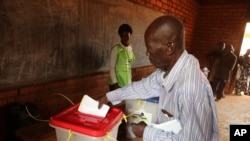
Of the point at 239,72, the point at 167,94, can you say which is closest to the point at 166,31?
the point at 167,94

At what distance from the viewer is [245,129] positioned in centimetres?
164

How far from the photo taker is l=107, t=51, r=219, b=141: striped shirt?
87 cm

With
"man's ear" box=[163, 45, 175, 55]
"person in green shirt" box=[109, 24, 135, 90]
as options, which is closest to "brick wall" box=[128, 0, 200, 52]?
"person in green shirt" box=[109, 24, 135, 90]

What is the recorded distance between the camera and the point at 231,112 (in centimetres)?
456

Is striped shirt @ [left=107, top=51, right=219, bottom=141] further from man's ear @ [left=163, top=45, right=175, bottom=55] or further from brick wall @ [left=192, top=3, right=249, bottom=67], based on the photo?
brick wall @ [left=192, top=3, right=249, bottom=67]

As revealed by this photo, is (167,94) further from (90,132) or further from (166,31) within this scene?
(90,132)

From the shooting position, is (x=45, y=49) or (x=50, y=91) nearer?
(x=45, y=49)

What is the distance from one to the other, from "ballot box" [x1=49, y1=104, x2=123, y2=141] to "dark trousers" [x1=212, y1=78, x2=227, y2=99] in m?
5.27

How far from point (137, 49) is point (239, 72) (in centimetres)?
422

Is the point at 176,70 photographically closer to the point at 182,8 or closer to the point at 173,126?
the point at 173,126

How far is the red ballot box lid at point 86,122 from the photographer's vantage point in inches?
37.5

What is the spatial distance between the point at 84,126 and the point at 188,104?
0.49 m

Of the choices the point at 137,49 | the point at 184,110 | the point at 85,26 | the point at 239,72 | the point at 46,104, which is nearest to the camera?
the point at 184,110

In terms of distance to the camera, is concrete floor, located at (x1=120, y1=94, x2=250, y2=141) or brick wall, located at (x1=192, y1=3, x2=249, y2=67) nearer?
concrete floor, located at (x1=120, y1=94, x2=250, y2=141)
